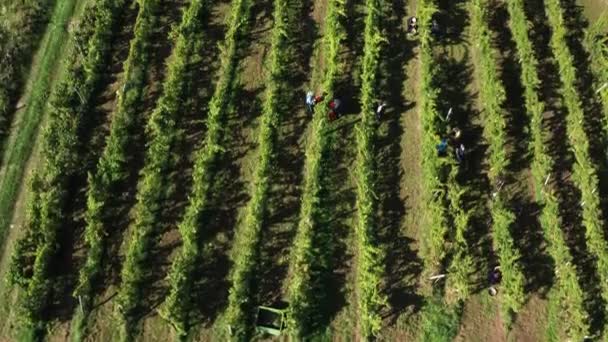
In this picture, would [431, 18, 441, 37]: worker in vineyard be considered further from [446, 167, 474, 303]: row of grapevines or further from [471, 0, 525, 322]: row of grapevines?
[446, 167, 474, 303]: row of grapevines

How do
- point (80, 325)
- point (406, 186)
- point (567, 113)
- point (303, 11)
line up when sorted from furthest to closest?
point (303, 11), point (567, 113), point (406, 186), point (80, 325)

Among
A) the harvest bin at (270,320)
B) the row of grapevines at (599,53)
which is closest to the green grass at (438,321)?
the harvest bin at (270,320)

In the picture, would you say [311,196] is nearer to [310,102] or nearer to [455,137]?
[310,102]

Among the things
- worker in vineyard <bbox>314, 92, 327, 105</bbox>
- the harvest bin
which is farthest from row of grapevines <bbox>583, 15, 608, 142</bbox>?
the harvest bin

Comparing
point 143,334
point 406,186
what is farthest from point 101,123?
point 406,186

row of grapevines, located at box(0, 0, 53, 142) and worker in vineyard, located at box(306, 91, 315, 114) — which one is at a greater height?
row of grapevines, located at box(0, 0, 53, 142)

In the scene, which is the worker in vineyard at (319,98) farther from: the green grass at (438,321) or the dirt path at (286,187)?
the green grass at (438,321)

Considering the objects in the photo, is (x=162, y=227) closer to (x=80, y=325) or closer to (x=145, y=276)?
(x=145, y=276)
